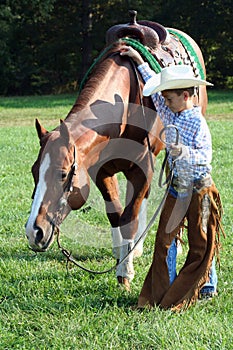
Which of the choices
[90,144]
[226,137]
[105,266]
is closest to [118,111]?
[90,144]

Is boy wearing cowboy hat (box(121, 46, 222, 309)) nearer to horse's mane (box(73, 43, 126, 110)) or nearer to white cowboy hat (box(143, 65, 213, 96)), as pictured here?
white cowboy hat (box(143, 65, 213, 96))

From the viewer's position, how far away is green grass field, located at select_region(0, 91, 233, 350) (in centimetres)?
302

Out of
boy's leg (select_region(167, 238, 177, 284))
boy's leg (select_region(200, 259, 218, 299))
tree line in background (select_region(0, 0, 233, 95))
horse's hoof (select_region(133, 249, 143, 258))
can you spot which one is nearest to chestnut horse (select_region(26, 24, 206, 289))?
horse's hoof (select_region(133, 249, 143, 258))

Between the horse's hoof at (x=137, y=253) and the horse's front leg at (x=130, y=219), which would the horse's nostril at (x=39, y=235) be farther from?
the horse's hoof at (x=137, y=253)

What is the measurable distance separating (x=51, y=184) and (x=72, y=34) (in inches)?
Answer: 939

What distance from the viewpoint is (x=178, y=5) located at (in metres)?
25.4

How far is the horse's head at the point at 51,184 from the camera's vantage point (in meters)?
2.95

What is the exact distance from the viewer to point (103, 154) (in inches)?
143

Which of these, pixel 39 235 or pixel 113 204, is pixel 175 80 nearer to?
pixel 39 235

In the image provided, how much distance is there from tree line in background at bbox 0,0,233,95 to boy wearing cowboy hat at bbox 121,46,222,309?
21592 millimetres

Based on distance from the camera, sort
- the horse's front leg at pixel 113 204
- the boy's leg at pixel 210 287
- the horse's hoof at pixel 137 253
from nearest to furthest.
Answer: the boy's leg at pixel 210 287 → the horse's front leg at pixel 113 204 → the horse's hoof at pixel 137 253

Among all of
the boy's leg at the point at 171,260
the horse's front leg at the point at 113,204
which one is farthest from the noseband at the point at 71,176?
the horse's front leg at the point at 113,204

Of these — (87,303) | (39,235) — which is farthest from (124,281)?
(39,235)

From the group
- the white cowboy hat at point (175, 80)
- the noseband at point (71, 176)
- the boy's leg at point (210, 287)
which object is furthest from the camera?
the boy's leg at point (210, 287)
